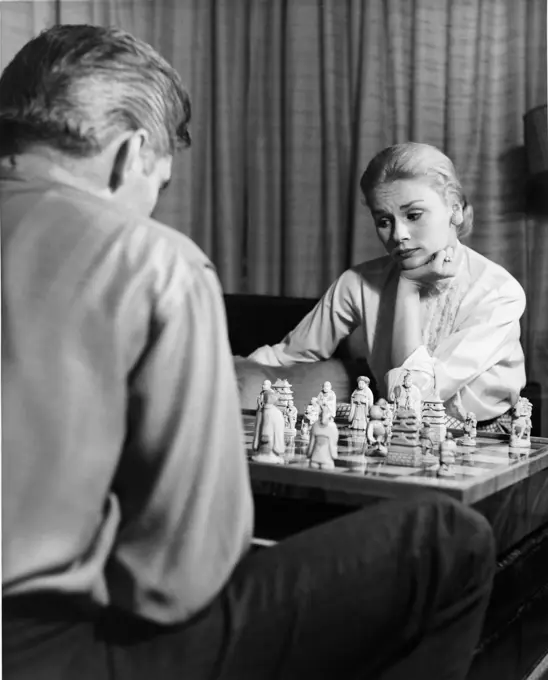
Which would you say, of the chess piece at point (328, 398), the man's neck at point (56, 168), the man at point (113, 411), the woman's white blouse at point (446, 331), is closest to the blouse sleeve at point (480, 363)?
the woman's white blouse at point (446, 331)

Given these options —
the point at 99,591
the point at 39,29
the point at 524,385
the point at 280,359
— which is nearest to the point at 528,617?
the point at 524,385

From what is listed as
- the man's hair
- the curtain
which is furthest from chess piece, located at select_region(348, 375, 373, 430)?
the man's hair

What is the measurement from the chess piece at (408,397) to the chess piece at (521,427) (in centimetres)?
20

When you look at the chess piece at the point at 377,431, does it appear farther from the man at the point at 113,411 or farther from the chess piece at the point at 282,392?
the man at the point at 113,411

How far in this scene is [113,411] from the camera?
2.78 ft

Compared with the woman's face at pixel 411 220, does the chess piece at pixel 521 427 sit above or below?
below

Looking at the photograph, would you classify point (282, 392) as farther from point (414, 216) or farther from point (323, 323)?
point (414, 216)

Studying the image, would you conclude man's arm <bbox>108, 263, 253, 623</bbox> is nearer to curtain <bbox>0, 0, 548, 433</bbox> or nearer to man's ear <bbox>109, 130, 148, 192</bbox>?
man's ear <bbox>109, 130, 148, 192</bbox>

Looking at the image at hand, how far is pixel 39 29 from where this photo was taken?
3.23 ft

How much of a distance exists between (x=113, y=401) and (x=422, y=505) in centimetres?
43

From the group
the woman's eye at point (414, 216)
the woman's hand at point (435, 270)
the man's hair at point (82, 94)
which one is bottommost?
the woman's hand at point (435, 270)

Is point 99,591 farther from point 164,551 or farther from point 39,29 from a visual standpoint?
point 39,29

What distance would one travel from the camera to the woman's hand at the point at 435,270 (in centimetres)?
142

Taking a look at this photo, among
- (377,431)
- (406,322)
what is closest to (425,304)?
(406,322)
